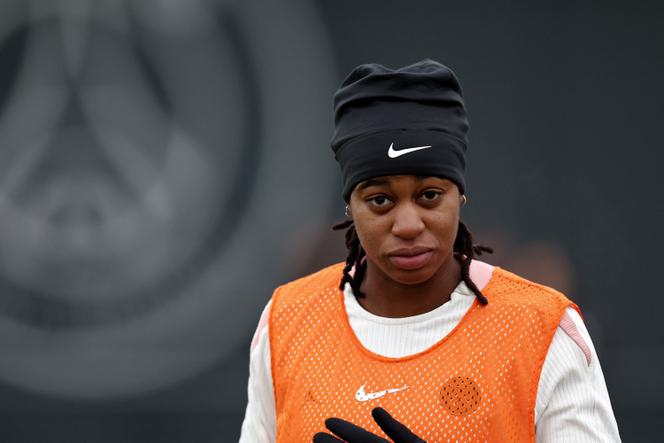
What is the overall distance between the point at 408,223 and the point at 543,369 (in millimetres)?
362

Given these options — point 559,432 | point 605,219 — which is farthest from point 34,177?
point 559,432

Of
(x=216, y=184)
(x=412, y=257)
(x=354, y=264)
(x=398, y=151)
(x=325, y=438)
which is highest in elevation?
(x=398, y=151)

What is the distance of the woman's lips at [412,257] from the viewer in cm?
210

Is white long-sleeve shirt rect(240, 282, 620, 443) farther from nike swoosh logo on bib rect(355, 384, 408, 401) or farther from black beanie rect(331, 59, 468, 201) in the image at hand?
black beanie rect(331, 59, 468, 201)

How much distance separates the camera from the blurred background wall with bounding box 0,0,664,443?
4.35 metres

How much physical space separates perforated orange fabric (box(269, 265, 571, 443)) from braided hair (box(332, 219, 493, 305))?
0.04m

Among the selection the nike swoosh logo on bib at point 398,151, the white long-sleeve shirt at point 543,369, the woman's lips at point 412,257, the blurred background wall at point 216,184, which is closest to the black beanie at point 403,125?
the nike swoosh logo on bib at point 398,151

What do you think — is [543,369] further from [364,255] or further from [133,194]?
[133,194]

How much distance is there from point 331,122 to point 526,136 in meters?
0.76

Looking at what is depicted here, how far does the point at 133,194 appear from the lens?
440 centimetres

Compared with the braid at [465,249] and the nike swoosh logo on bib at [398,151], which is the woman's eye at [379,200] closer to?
the nike swoosh logo on bib at [398,151]

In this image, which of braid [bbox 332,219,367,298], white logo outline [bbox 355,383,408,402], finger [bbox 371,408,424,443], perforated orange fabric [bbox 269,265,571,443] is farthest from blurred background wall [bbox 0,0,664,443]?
finger [bbox 371,408,424,443]

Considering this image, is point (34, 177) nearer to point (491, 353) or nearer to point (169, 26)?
point (169, 26)

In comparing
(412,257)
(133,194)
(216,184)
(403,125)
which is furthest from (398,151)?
(133,194)
